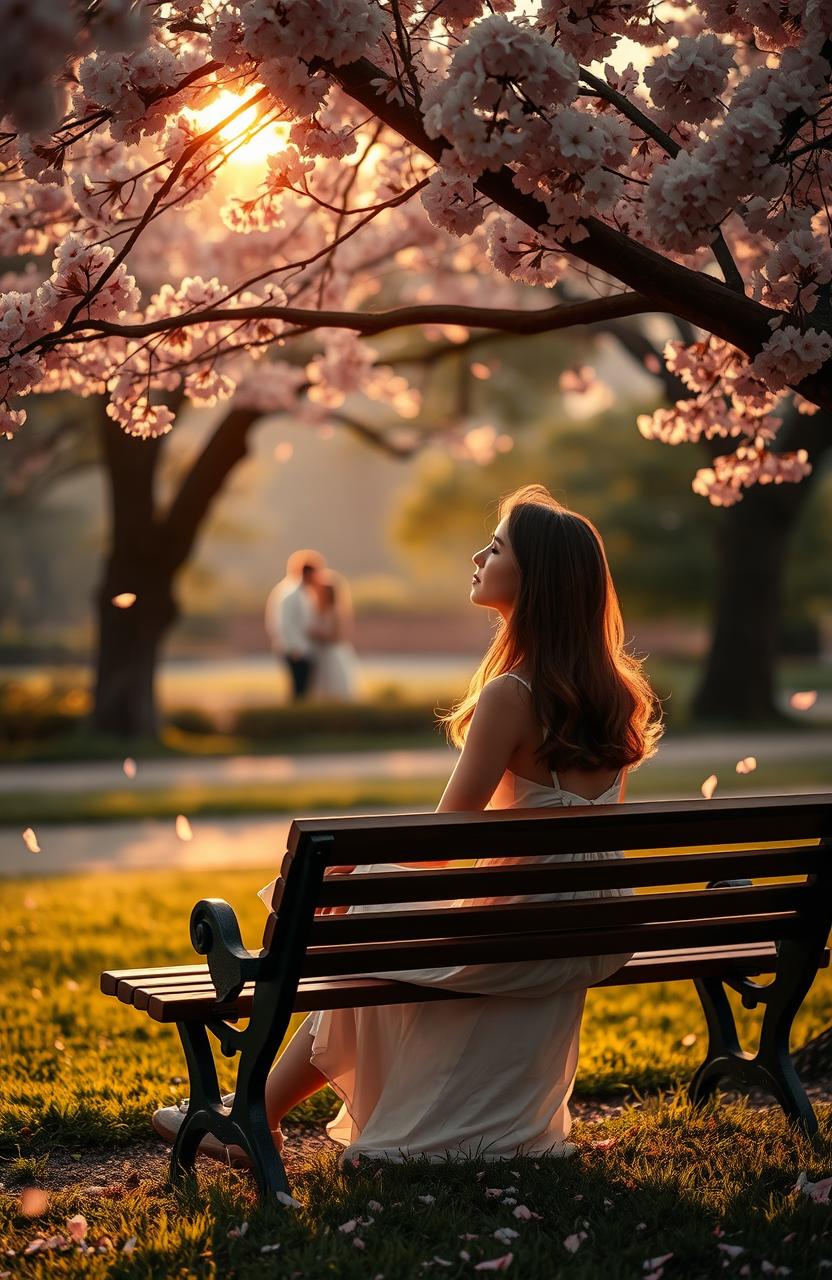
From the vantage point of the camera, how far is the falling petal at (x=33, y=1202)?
3.59 m

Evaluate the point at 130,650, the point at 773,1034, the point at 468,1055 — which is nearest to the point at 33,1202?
the point at 468,1055

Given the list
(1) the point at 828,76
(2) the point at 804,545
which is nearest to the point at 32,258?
(1) the point at 828,76

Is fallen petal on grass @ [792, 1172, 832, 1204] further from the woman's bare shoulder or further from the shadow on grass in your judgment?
the woman's bare shoulder

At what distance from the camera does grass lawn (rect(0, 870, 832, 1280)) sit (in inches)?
125

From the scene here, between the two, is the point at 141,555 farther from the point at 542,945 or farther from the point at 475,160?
the point at 475,160

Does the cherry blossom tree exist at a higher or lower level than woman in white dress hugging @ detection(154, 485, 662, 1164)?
higher

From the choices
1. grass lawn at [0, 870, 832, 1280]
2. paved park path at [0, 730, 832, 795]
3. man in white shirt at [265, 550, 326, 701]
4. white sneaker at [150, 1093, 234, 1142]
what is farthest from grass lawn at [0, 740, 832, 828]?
white sneaker at [150, 1093, 234, 1142]

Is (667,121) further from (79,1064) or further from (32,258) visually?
(32,258)

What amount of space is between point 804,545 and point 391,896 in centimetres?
2632

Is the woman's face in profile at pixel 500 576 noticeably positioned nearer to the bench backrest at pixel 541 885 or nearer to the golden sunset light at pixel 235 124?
the bench backrest at pixel 541 885

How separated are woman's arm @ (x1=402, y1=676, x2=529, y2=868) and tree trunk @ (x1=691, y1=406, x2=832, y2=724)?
12.8 metres

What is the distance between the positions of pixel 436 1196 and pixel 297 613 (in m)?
14.1

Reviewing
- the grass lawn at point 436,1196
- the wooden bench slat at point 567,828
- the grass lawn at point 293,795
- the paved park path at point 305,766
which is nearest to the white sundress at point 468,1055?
the grass lawn at point 436,1196

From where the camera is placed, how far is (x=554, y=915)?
372 cm
